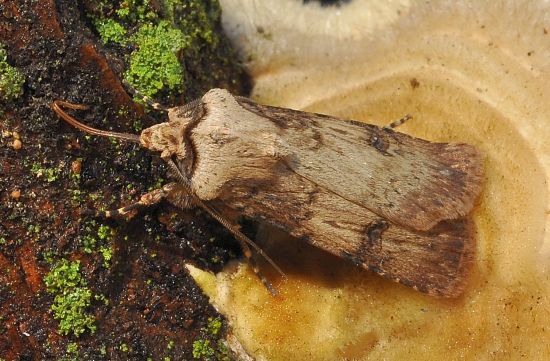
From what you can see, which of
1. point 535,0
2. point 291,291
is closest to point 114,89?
point 291,291

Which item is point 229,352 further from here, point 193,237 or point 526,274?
point 526,274

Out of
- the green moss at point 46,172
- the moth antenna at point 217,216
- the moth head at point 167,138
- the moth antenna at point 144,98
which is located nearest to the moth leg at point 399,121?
the moth antenna at point 217,216

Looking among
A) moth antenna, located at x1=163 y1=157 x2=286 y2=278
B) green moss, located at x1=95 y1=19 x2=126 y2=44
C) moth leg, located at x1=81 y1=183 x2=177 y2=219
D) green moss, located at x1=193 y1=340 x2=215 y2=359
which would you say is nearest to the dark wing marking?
moth antenna, located at x1=163 y1=157 x2=286 y2=278

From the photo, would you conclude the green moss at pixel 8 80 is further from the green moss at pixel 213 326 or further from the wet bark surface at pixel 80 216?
the green moss at pixel 213 326

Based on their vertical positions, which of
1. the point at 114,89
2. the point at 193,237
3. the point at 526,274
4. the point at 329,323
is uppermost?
the point at 114,89

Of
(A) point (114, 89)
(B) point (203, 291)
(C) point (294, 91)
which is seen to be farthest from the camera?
(C) point (294, 91)

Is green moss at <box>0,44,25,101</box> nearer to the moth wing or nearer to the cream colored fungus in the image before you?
the moth wing

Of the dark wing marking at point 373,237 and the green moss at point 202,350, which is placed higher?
the dark wing marking at point 373,237
